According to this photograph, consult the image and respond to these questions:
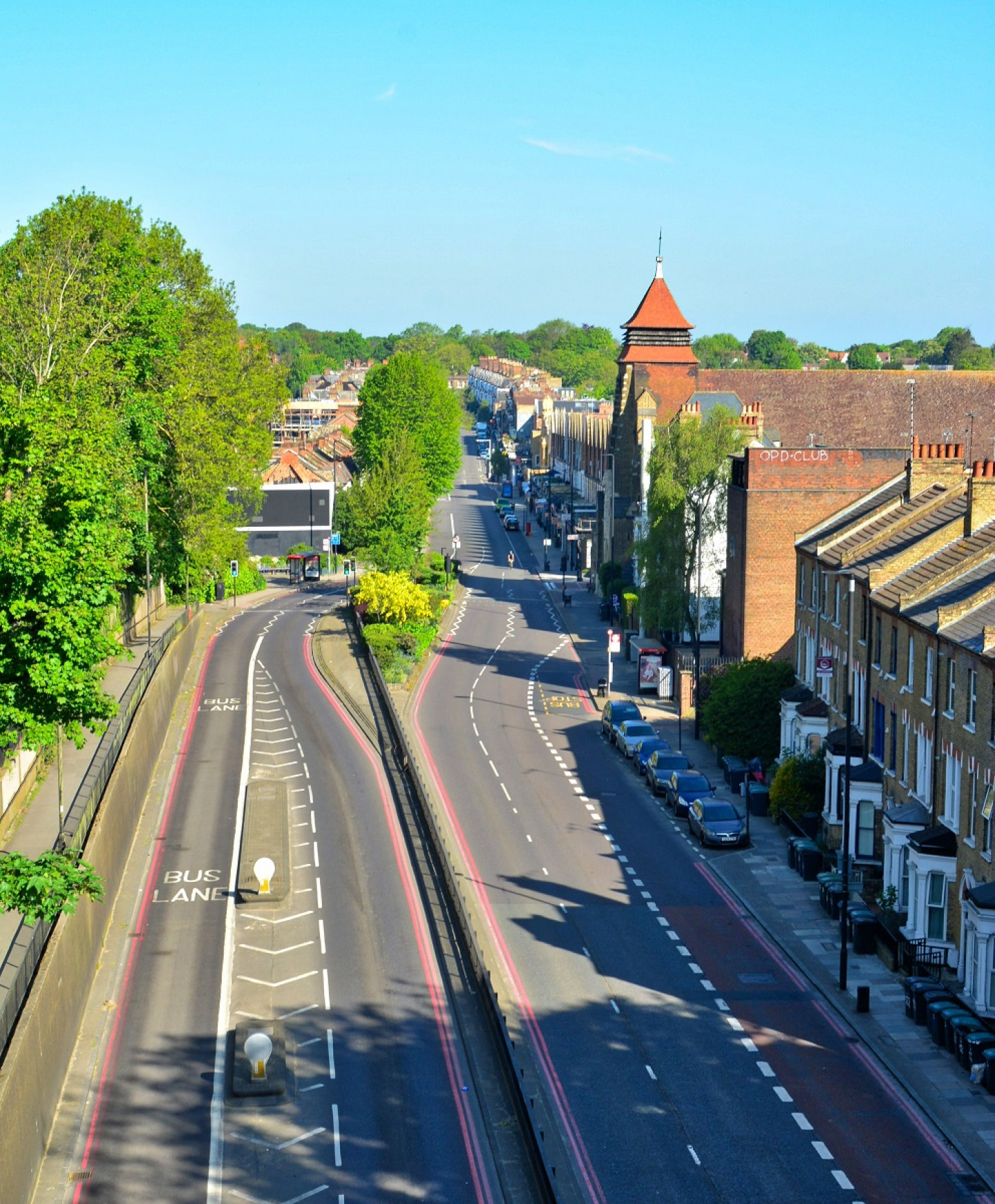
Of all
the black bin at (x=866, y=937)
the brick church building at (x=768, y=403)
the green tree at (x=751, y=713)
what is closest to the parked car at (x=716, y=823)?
the green tree at (x=751, y=713)

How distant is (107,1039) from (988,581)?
24.4 meters

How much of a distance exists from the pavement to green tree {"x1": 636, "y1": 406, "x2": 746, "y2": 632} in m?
9.08

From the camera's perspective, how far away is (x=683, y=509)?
2800 inches

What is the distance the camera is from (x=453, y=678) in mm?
76812

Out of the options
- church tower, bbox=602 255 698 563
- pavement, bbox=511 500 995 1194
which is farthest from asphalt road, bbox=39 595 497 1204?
church tower, bbox=602 255 698 563

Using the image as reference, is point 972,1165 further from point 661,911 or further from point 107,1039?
point 107,1039

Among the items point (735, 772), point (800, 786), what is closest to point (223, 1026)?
point (800, 786)

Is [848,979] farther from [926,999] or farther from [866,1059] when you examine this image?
[866,1059]

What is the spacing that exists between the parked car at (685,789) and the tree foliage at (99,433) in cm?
1972

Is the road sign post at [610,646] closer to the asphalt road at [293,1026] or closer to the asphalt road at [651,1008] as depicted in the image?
the asphalt road at [651,1008]

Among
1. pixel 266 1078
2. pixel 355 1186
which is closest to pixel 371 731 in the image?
pixel 266 1078

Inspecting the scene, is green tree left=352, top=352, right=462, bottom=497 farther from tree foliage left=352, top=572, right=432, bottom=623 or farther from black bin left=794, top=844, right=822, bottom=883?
black bin left=794, top=844, right=822, bottom=883

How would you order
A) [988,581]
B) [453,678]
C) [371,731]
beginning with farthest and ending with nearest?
[453,678] → [371,731] → [988,581]

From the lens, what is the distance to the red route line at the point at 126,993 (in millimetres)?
28516
